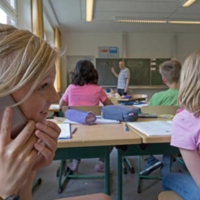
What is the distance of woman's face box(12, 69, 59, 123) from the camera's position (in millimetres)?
462

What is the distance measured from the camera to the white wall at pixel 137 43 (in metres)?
6.89

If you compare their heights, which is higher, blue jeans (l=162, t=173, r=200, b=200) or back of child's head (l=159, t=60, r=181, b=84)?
back of child's head (l=159, t=60, r=181, b=84)

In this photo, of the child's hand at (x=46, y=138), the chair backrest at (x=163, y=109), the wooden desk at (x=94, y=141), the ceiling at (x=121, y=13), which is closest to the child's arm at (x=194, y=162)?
the wooden desk at (x=94, y=141)

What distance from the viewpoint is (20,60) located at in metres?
0.45

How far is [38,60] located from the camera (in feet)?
1.56

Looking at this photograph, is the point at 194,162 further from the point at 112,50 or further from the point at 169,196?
the point at 112,50

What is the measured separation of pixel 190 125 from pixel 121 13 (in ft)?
16.6

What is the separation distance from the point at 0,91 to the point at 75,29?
264 inches

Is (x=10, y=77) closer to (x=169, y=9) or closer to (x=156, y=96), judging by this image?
(x=156, y=96)

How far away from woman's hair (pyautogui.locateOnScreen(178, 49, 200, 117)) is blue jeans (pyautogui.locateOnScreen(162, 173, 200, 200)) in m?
0.35

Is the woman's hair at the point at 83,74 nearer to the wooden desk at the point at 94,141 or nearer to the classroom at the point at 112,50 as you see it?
the classroom at the point at 112,50

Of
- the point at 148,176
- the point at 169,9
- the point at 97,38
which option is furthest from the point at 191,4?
the point at 148,176

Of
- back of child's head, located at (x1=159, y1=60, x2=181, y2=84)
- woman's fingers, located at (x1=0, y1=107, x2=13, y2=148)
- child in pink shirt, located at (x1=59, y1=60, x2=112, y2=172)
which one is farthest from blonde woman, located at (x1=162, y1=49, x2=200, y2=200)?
child in pink shirt, located at (x1=59, y1=60, x2=112, y2=172)

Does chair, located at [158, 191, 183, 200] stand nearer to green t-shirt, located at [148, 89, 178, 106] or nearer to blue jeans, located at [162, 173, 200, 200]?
blue jeans, located at [162, 173, 200, 200]
